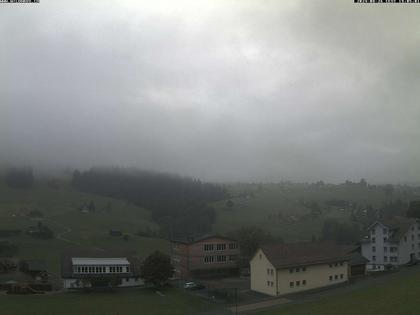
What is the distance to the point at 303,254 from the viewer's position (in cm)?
7225

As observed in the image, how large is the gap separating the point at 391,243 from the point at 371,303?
41758mm

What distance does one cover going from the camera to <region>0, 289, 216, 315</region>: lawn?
59.4 m

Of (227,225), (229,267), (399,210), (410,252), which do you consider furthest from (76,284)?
(399,210)

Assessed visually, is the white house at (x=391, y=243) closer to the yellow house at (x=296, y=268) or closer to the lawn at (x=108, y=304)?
the yellow house at (x=296, y=268)

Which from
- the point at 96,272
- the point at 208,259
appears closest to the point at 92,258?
the point at 96,272

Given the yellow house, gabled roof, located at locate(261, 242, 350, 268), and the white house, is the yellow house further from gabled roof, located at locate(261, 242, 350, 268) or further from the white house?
the white house

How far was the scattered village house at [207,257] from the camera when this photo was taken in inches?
3435

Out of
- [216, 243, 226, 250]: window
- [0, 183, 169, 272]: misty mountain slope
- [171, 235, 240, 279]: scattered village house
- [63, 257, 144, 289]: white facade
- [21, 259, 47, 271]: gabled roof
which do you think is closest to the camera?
[63, 257, 144, 289]: white facade

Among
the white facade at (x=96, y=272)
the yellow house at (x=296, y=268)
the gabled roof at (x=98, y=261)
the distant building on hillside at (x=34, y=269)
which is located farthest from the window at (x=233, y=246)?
the distant building on hillside at (x=34, y=269)

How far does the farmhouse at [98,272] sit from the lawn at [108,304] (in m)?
3.91

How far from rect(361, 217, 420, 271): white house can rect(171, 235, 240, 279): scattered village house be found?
2460 centimetres

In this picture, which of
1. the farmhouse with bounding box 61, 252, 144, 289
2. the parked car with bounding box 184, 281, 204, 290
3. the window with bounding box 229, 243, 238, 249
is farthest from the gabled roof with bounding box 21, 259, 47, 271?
the window with bounding box 229, 243, 238, 249

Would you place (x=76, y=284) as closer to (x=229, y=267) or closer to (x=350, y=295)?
(x=229, y=267)

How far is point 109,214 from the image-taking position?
197 meters
